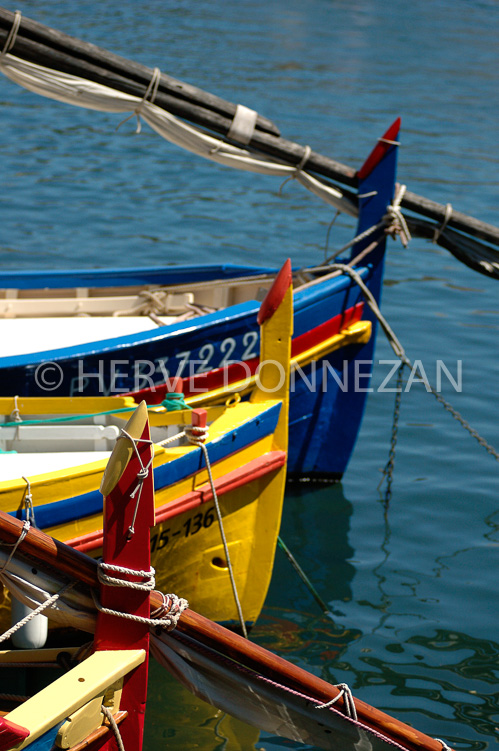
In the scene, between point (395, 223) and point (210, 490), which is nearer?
point (210, 490)

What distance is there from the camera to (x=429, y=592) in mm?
5707

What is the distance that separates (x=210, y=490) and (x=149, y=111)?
2.83m

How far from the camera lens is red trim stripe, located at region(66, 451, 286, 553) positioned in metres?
4.10

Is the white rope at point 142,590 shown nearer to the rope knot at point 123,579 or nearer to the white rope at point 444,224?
the rope knot at point 123,579

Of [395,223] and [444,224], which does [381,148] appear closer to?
[395,223]

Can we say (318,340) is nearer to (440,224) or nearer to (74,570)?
(440,224)

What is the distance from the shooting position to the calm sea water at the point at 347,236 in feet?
16.8

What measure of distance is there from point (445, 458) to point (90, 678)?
4.76 metres

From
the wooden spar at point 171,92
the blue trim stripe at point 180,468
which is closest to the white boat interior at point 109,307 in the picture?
the wooden spar at point 171,92

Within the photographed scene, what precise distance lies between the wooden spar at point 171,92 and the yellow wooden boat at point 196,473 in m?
2.28

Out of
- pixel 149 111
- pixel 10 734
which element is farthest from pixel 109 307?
pixel 10 734

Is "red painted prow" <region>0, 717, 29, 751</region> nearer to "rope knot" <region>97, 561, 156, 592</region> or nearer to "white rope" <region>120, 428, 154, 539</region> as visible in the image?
"rope knot" <region>97, 561, 156, 592</region>

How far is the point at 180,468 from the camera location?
427 cm

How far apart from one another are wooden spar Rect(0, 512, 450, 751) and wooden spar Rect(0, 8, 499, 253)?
3.66 metres
